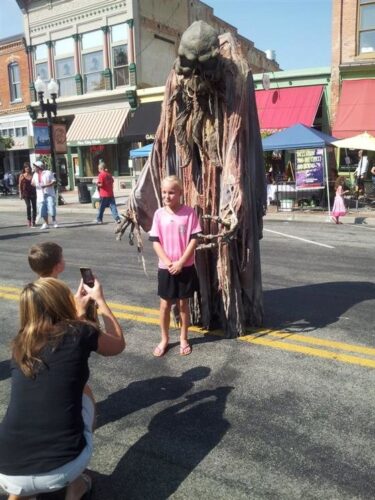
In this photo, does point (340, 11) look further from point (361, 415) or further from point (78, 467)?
point (78, 467)

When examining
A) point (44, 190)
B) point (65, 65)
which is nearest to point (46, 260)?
point (44, 190)

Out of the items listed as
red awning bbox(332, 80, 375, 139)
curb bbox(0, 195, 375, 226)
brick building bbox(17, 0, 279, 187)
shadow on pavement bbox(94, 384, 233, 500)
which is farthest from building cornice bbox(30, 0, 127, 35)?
shadow on pavement bbox(94, 384, 233, 500)

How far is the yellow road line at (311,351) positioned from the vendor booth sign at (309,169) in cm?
1098

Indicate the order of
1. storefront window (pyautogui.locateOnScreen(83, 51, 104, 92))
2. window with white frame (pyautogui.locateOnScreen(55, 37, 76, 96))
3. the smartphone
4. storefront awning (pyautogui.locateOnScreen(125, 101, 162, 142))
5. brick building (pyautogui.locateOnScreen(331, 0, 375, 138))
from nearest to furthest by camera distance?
the smartphone → brick building (pyautogui.locateOnScreen(331, 0, 375, 138)) → storefront awning (pyautogui.locateOnScreen(125, 101, 162, 142)) → storefront window (pyautogui.locateOnScreen(83, 51, 104, 92)) → window with white frame (pyautogui.locateOnScreen(55, 37, 76, 96))

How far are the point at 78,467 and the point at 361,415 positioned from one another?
5.95ft

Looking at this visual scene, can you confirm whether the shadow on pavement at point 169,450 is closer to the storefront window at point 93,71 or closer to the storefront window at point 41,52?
the storefront window at point 93,71

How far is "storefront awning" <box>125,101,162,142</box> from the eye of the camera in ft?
72.0

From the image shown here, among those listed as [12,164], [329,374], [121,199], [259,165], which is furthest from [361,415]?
[12,164]

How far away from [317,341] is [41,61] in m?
26.6

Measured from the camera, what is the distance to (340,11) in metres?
17.6

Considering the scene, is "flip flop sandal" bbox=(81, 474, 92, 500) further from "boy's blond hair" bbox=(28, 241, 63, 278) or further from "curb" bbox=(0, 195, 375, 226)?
"curb" bbox=(0, 195, 375, 226)

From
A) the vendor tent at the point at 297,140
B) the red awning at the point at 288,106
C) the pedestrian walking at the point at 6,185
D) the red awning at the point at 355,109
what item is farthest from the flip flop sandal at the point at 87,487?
the pedestrian walking at the point at 6,185

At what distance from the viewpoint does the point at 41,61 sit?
1039 inches

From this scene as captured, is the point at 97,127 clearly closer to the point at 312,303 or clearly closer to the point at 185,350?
the point at 312,303
